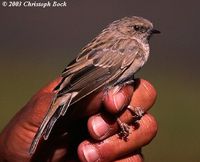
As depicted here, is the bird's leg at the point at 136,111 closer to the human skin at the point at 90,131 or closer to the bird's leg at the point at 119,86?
the human skin at the point at 90,131

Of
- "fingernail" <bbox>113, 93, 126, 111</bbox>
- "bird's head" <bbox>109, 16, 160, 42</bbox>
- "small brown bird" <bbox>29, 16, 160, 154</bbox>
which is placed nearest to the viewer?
"small brown bird" <bbox>29, 16, 160, 154</bbox>


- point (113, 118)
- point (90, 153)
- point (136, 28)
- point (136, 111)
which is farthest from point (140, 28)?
point (90, 153)

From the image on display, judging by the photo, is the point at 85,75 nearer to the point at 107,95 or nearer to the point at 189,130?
the point at 107,95

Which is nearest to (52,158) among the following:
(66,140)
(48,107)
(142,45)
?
(66,140)

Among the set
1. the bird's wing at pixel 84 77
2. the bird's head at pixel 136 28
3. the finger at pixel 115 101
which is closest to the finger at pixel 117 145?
the finger at pixel 115 101

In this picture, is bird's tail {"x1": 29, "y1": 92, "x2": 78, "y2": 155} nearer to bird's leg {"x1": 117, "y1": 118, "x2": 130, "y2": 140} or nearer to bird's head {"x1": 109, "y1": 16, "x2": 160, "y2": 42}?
bird's leg {"x1": 117, "y1": 118, "x2": 130, "y2": 140}

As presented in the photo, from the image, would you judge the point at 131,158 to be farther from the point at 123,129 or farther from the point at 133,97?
the point at 133,97

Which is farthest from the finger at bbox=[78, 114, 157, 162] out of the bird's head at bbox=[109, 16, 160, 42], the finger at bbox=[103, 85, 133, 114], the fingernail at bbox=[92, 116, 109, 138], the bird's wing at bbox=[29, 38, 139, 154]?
the bird's head at bbox=[109, 16, 160, 42]

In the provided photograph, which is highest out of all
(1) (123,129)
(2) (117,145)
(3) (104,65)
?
(3) (104,65)
